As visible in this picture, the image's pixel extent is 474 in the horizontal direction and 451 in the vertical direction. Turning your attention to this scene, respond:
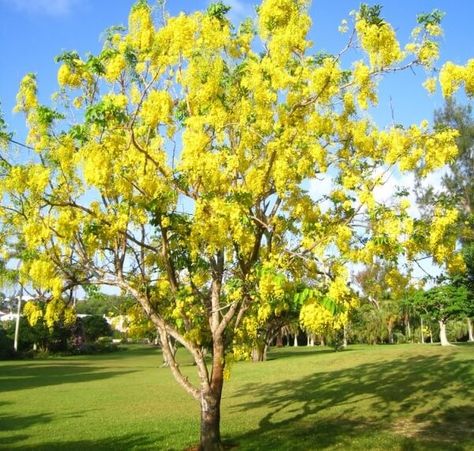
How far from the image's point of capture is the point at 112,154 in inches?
358

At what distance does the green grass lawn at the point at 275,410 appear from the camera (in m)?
11.6

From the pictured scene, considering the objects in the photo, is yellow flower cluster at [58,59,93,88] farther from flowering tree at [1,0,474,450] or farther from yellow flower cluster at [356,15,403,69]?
yellow flower cluster at [356,15,403,69]

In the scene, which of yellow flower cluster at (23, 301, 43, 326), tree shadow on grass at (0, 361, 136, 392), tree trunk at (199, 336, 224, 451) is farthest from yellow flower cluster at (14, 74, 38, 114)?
tree shadow on grass at (0, 361, 136, 392)

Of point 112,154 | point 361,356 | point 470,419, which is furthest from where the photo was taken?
point 361,356

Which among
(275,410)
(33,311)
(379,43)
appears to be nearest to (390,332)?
(275,410)

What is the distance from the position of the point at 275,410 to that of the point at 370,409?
2718 millimetres

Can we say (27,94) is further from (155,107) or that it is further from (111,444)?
(111,444)

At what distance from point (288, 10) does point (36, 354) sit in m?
47.7

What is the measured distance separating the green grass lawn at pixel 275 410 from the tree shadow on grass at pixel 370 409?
0.03 metres

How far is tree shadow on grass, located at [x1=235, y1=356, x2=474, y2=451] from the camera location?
11.2 m

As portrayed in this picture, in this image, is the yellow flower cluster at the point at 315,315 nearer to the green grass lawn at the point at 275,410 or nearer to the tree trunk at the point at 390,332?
the green grass lawn at the point at 275,410

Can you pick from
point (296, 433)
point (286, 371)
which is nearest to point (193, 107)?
point (296, 433)

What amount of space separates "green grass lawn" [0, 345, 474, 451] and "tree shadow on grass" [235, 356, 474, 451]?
25 millimetres

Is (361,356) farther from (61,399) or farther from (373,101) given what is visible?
(373,101)
